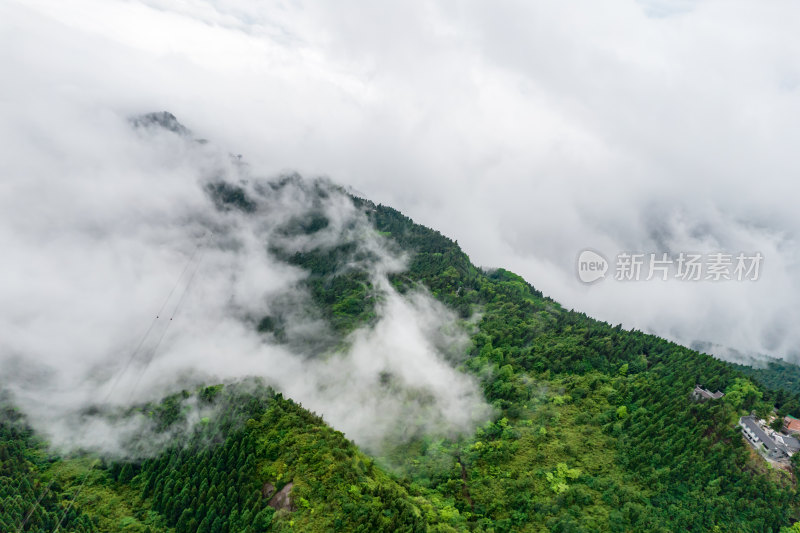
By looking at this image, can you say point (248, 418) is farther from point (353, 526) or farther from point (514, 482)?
point (514, 482)

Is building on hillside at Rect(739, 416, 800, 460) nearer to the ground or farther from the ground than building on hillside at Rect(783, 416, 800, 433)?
nearer to the ground

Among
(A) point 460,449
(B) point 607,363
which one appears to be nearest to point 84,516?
(A) point 460,449

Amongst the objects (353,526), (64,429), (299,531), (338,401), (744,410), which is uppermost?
(744,410)

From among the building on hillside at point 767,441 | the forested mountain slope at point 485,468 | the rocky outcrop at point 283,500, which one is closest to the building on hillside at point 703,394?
the forested mountain slope at point 485,468

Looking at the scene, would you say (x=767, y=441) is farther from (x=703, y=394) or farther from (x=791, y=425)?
(x=703, y=394)

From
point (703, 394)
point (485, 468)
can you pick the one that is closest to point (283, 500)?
point (485, 468)

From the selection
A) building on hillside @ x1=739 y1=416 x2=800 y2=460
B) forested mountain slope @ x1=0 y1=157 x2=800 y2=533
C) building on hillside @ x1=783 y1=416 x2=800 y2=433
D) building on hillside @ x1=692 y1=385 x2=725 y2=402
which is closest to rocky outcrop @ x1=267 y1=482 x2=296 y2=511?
forested mountain slope @ x1=0 y1=157 x2=800 y2=533

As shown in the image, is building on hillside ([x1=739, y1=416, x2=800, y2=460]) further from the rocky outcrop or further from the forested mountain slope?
the rocky outcrop
